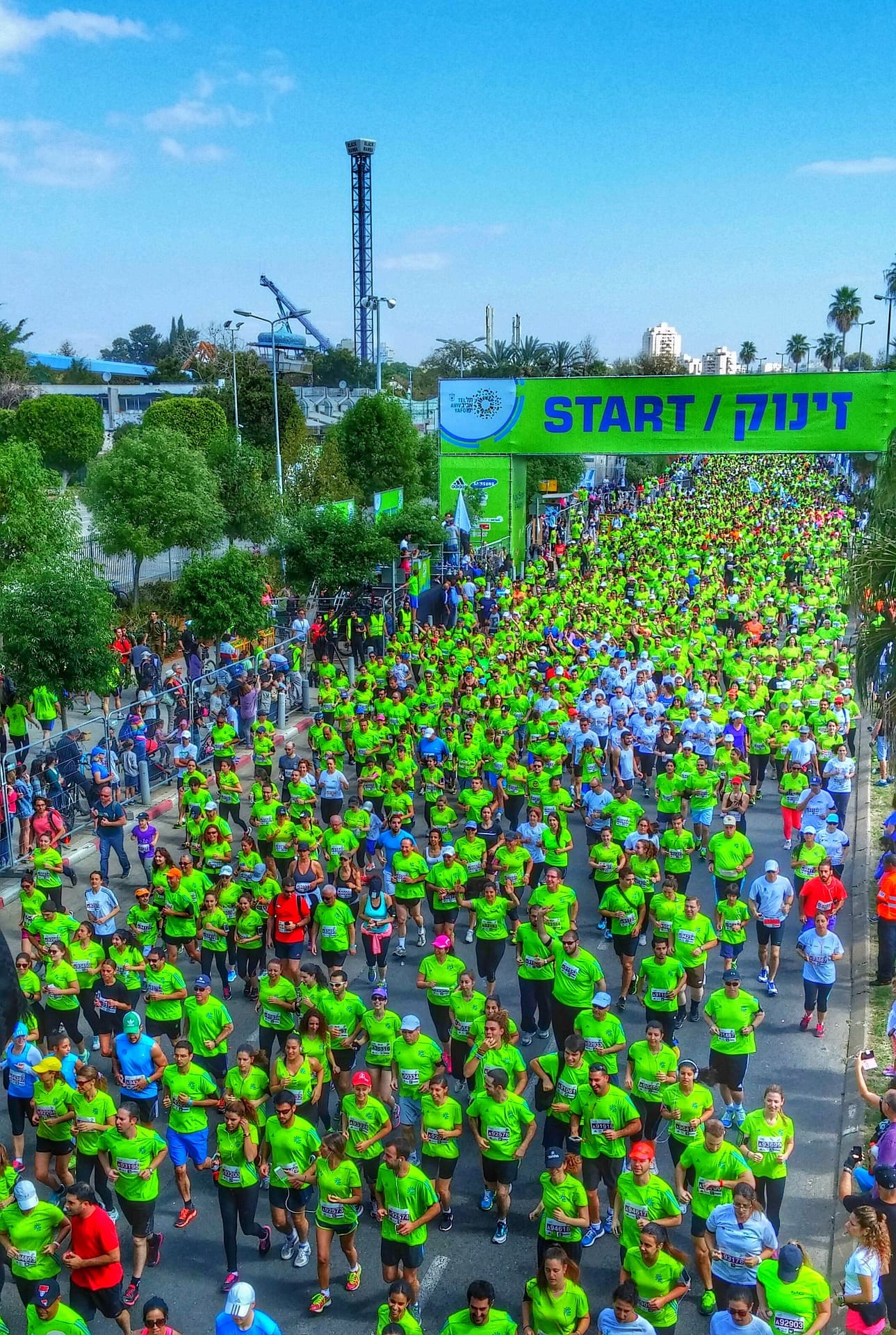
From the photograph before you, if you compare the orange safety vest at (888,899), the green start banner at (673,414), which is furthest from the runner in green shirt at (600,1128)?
the green start banner at (673,414)

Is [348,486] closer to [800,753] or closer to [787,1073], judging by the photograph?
[800,753]

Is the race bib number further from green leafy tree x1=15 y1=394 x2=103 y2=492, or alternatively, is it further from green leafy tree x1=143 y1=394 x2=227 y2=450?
green leafy tree x1=15 y1=394 x2=103 y2=492

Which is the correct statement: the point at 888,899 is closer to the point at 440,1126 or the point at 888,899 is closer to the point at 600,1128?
the point at 600,1128

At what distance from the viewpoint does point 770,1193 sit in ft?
A: 25.0

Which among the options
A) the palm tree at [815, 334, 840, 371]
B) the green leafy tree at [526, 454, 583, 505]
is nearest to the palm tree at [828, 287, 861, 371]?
the palm tree at [815, 334, 840, 371]

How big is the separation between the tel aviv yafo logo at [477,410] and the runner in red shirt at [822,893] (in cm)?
2395

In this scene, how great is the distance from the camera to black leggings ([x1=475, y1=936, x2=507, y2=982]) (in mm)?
10836

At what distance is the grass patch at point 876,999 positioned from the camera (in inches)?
369

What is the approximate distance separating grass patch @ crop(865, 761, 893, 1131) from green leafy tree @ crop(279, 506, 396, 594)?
42.4 feet

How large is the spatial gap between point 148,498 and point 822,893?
64.4ft

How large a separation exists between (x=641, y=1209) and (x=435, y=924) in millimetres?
5238

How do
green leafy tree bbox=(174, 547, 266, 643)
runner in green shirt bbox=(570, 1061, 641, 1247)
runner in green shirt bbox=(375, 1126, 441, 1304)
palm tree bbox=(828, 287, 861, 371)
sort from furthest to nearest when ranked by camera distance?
palm tree bbox=(828, 287, 861, 371) → green leafy tree bbox=(174, 547, 266, 643) → runner in green shirt bbox=(570, 1061, 641, 1247) → runner in green shirt bbox=(375, 1126, 441, 1304)

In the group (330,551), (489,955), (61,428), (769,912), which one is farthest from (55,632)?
(61,428)

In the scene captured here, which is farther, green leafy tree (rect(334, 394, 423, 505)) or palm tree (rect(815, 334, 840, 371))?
palm tree (rect(815, 334, 840, 371))
